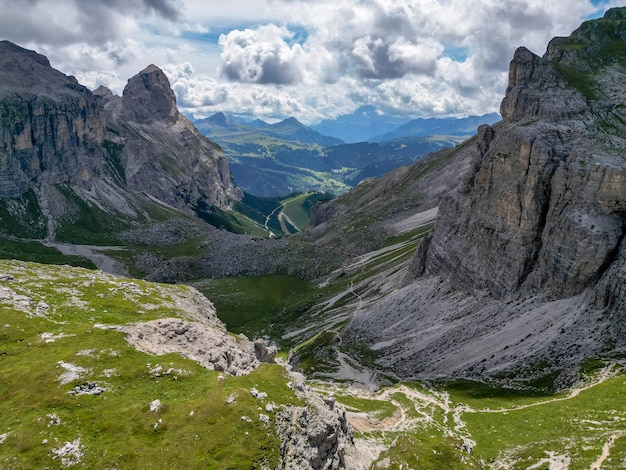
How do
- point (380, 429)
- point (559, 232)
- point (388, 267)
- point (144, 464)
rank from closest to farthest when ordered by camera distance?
point (144, 464), point (380, 429), point (559, 232), point (388, 267)

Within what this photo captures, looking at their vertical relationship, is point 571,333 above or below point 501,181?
below

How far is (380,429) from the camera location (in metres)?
57.6

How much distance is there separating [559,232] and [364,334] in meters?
55.0

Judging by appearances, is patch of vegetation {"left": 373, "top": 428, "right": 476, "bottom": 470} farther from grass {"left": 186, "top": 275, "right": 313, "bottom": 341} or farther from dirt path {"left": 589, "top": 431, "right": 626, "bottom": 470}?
grass {"left": 186, "top": 275, "right": 313, "bottom": 341}

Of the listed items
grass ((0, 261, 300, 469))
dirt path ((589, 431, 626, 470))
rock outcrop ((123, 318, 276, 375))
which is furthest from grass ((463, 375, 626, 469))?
rock outcrop ((123, 318, 276, 375))

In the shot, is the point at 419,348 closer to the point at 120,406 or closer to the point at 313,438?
the point at 313,438

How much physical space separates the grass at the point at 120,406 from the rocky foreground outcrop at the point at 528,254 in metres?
55.5

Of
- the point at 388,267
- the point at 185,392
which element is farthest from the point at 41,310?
the point at 388,267

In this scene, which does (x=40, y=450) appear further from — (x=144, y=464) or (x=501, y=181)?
(x=501, y=181)

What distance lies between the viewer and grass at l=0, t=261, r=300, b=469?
3366 centimetres

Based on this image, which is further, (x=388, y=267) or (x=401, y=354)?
(x=388, y=267)

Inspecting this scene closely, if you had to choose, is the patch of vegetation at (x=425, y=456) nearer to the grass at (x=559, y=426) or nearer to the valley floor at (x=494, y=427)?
the valley floor at (x=494, y=427)

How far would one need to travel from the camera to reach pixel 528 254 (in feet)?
299

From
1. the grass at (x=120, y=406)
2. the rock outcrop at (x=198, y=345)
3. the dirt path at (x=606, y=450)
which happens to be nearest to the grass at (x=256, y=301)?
the rock outcrop at (x=198, y=345)
